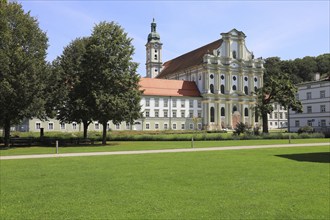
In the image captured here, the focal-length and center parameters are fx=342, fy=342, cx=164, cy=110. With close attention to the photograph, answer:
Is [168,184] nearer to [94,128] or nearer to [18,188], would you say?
[18,188]

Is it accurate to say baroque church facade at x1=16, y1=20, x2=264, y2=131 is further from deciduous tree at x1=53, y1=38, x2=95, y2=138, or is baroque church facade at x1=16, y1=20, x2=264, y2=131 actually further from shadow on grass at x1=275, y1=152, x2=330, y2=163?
shadow on grass at x1=275, y1=152, x2=330, y2=163

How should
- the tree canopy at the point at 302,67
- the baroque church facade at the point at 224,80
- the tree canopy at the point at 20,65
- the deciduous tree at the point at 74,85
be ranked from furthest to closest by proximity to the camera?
1. the tree canopy at the point at 302,67
2. the baroque church facade at the point at 224,80
3. the deciduous tree at the point at 74,85
4. the tree canopy at the point at 20,65

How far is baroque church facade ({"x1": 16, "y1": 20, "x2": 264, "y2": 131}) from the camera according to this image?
282 feet

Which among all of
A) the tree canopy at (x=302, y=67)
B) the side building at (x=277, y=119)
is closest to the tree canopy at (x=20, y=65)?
the side building at (x=277, y=119)

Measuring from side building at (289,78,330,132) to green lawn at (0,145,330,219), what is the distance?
54.2 metres

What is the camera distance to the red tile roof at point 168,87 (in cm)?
8606

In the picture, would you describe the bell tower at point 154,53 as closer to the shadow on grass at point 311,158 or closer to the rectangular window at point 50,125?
the rectangular window at point 50,125

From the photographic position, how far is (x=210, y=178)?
1203 centimetres

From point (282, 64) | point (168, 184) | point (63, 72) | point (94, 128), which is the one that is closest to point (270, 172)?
point (168, 184)

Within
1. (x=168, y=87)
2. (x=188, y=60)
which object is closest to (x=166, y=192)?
(x=168, y=87)

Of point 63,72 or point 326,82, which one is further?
point 326,82

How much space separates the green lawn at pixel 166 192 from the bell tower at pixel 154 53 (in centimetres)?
10587

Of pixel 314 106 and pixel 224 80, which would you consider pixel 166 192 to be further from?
pixel 224 80

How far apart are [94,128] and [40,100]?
45.6 meters
